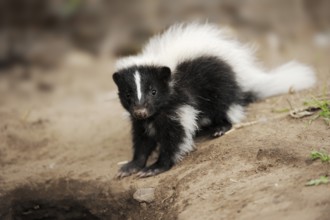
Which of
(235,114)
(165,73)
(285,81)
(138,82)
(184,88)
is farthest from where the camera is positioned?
(285,81)

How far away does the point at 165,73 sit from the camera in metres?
5.75

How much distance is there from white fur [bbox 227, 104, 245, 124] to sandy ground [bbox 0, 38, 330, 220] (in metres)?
0.13

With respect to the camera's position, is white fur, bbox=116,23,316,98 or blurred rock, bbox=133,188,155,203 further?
white fur, bbox=116,23,316,98

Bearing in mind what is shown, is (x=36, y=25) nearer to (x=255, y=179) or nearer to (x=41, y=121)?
(x=41, y=121)

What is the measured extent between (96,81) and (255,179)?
7.20 m

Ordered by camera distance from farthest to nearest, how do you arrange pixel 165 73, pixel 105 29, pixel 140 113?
1. pixel 105 29
2. pixel 165 73
3. pixel 140 113

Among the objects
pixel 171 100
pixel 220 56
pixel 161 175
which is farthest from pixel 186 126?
pixel 220 56

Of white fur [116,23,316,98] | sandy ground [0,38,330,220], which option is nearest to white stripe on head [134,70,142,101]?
white fur [116,23,316,98]

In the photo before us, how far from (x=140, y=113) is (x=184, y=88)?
72 centimetres

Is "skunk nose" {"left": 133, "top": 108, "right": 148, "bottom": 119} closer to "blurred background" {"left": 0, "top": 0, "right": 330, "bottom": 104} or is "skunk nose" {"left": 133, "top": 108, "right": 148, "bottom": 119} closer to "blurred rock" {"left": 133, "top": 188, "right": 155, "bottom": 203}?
"blurred rock" {"left": 133, "top": 188, "right": 155, "bottom": 203}

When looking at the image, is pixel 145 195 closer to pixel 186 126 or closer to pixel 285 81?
pixel 186 126

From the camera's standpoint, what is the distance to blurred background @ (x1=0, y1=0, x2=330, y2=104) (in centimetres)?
1180

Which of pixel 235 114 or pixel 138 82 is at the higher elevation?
pixel 138 82

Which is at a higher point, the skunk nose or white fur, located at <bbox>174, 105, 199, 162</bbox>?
the skunk nose
